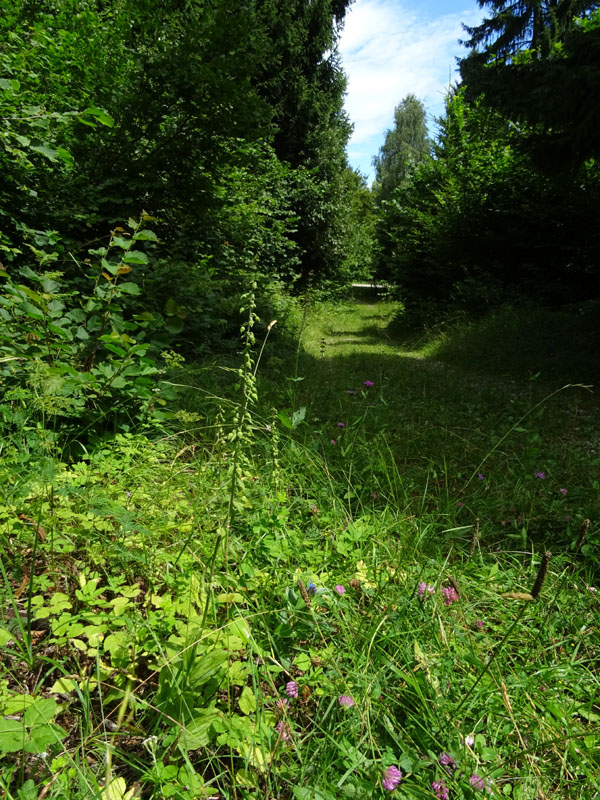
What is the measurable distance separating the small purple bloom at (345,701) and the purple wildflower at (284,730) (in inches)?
5.6

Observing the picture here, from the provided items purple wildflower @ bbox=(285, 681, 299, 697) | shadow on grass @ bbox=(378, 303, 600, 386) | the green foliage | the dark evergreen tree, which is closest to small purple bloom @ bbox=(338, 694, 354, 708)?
purple wildflower @ bbox=(285, 681, 299, 697)

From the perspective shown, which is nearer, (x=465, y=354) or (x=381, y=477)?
(x=381, y=477)

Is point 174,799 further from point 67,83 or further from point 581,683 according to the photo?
point 67,83

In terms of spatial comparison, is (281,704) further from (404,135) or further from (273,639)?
(404,135)

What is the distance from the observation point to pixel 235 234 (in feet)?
23.6

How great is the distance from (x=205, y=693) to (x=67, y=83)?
6.66m

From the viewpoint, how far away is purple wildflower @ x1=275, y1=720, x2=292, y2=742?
1004 millimetres

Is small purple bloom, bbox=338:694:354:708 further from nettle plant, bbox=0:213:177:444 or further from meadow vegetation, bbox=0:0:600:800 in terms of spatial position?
nettle plant, bbox=0:213:177:444

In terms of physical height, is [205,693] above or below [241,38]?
below

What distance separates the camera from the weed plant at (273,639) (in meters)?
0.95

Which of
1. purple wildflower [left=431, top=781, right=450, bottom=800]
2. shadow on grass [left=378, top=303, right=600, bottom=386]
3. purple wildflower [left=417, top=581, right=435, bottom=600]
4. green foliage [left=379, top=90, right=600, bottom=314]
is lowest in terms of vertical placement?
purple wildflower [left=431, top=781, right=450, bottom=800]

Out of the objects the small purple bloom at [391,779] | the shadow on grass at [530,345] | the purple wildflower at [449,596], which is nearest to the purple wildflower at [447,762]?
the small purple bloom at [391,779]

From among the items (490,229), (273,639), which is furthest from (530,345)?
(273,639)

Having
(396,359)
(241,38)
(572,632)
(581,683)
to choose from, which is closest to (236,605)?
(581,683)
